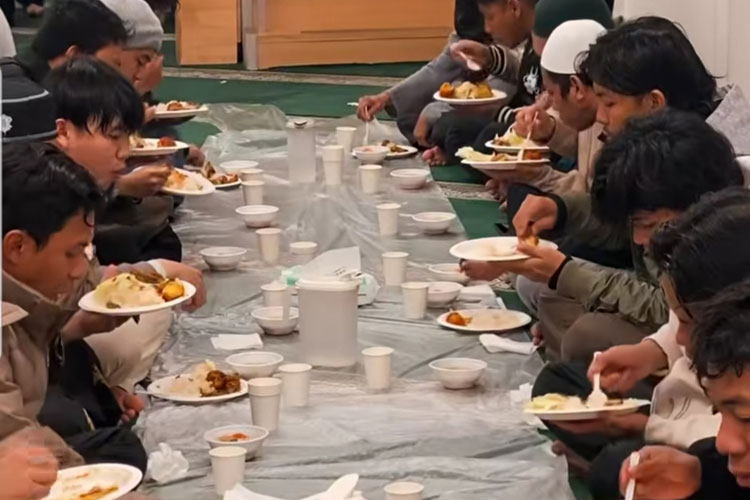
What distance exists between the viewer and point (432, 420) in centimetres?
262

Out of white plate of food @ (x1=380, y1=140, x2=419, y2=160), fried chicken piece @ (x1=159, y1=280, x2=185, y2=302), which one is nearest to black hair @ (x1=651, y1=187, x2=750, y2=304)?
fried chicken piece @ (x1=159, y1=280, x2=185, y2=302)

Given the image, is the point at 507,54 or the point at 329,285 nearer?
the point at 329,285

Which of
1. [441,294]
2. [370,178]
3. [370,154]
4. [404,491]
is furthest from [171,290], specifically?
[370,154]

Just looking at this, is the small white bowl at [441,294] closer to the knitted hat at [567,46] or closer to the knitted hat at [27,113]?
the knitted hat at [567,46]

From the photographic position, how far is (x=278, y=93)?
6855 mm

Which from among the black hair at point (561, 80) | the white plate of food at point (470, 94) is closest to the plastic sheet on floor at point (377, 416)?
the black hair at point (561, 80)

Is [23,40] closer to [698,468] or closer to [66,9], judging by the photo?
[66,9]

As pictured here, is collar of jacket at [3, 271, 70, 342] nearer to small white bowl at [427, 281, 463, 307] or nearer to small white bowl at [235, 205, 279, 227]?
small white bowl at [427, 281, 463, 307]

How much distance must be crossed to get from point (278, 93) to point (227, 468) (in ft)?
15.5

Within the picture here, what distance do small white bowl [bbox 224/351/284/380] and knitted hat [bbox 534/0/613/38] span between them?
1556mm

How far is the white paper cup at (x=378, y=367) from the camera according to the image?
108 inches

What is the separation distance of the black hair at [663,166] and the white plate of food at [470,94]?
88.1 inches

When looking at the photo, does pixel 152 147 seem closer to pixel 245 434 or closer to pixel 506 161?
pixel 506 161

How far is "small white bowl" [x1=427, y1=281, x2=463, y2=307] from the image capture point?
3.31 m
